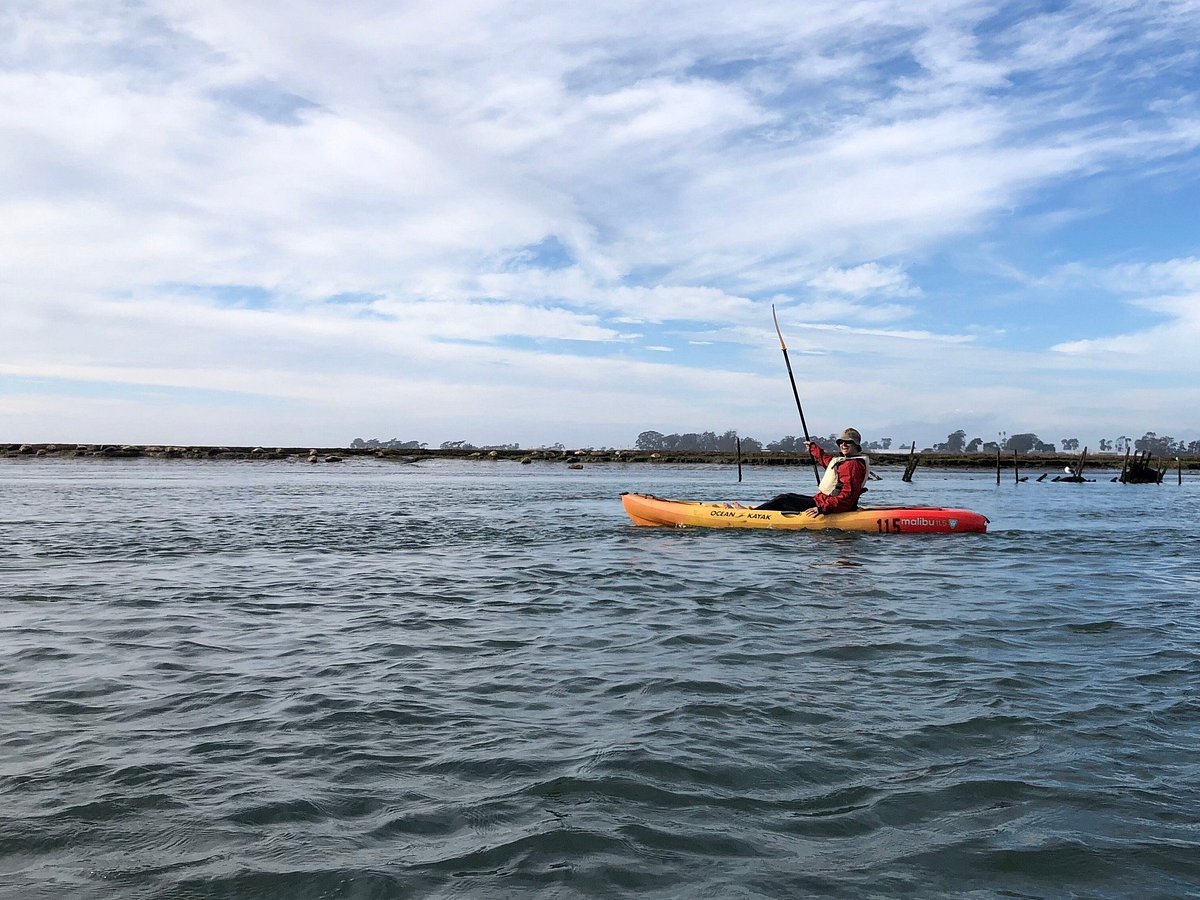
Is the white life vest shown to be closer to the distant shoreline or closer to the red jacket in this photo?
the red jacket

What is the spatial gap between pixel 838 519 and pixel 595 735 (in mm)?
14492

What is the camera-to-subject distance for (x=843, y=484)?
1931cm

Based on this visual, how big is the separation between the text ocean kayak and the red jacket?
0.21m

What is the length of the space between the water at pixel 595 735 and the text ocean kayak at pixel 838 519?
5776 millimetres

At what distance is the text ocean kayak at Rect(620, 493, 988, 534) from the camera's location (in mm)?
19375

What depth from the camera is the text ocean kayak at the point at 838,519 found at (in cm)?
1938

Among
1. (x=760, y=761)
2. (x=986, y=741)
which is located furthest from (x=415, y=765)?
(x=986, y=741)

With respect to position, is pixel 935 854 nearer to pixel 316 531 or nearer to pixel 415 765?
pixel 415 765

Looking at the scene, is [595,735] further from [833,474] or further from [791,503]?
[791,503]

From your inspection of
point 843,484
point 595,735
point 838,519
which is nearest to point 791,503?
point 838,519

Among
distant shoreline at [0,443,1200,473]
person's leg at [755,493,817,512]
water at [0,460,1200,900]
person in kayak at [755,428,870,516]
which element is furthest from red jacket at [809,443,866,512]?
distant shoreline at [0,443,1200,473]

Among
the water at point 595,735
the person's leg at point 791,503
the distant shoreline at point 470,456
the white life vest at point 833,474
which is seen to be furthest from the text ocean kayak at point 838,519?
the distant shoreline at point 470,456

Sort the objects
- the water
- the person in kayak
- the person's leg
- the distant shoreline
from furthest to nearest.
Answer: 1. the distant shoreline
2. the person's leg
3. the person in kayak
4. the water

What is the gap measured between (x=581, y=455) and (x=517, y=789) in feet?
312
